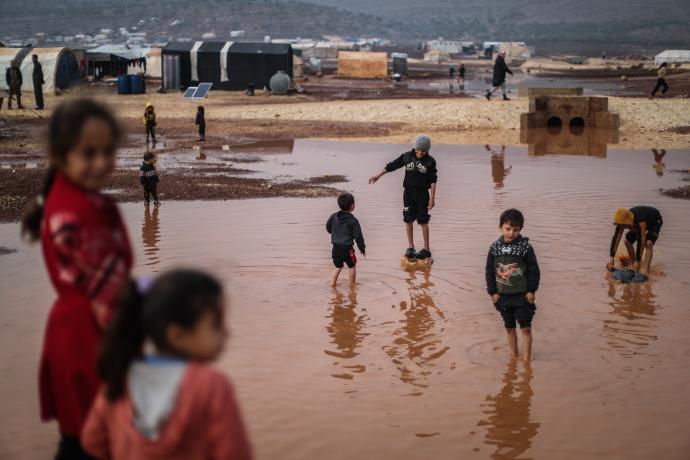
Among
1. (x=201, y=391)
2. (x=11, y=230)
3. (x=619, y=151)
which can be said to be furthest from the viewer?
(x=619, y=151)

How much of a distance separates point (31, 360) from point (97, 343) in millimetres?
5453

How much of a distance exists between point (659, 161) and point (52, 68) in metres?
30.8

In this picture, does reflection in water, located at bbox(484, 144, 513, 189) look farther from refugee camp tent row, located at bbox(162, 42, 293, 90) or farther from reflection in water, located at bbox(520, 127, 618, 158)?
refugee camp tent row, located at bbox(162, 42, 293, 90)

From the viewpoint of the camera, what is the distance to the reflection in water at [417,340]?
8453 mm

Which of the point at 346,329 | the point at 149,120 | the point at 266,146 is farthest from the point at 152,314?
the point at 266,146

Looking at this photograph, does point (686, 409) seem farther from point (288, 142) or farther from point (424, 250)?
point (288, 142)

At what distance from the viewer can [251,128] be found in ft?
103

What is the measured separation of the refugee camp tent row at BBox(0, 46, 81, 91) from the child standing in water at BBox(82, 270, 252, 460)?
42071mm

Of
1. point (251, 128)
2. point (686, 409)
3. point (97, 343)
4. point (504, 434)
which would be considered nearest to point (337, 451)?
point (504, 434)

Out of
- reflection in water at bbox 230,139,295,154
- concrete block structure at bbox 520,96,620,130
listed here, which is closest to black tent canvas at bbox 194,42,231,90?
reflection in water at bbox 230,139,295,154

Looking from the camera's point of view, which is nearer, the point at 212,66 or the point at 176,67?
the point at 176,67

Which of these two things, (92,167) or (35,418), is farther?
(35,418)

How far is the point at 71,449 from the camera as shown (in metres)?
3.82

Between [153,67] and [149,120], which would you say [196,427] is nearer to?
[149,120]
